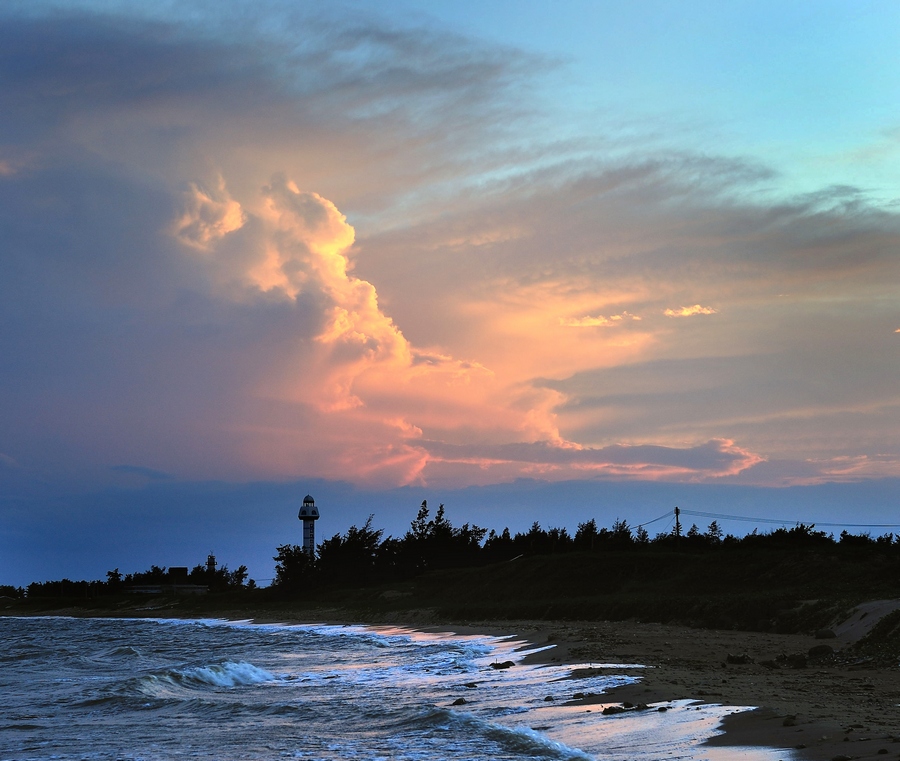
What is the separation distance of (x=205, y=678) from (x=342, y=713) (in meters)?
7.96

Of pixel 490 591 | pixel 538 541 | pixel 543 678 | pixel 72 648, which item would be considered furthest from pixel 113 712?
pixel 538 541

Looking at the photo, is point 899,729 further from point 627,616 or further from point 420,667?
point 627,616

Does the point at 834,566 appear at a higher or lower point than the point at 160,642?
higher

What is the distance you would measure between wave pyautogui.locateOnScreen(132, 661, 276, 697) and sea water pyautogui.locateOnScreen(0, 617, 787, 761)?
0.05 m

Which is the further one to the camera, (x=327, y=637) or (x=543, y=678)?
(x=327, y=637)

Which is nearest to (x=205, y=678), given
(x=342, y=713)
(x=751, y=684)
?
(x=342, y=713)

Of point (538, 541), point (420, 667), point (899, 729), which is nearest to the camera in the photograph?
point (899, 729)

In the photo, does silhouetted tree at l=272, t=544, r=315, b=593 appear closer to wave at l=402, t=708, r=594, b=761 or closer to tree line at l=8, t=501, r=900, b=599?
tree line at l=8, t=501, r=900, b=599

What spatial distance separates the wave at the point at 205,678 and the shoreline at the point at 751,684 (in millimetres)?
6883

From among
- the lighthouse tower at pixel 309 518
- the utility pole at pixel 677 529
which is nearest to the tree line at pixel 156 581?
the lighthouse tower at pixel 309 518

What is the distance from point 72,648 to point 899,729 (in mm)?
37717

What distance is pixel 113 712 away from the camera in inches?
713

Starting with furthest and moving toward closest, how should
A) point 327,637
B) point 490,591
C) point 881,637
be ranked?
point 490,591
point 327,637
point 881,637

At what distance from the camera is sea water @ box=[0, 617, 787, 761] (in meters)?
11.7
